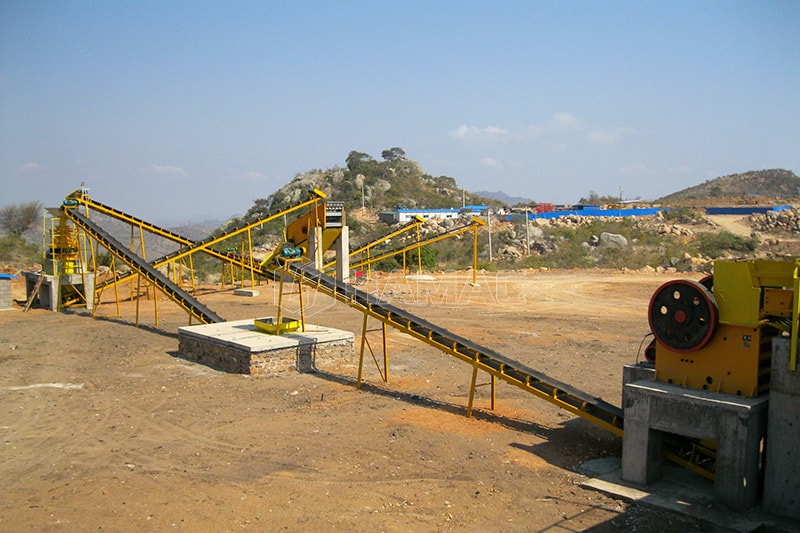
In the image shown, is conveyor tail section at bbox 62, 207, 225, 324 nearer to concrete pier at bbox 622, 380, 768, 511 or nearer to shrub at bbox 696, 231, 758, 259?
concrete pier at bbox 622, 380, 768, 511

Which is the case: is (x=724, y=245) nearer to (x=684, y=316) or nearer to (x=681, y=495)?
(x=684, y=316)

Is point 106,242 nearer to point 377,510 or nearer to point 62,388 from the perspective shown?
point 62,388

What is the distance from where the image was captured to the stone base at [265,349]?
15.8m

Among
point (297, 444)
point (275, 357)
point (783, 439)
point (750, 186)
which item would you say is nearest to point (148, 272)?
point (275, 357)

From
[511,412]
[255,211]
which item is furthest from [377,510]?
[255,211]

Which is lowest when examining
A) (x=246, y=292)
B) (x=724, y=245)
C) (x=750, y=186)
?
(x=246, y=292)

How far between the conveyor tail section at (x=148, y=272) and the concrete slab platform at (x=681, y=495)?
1421 cm

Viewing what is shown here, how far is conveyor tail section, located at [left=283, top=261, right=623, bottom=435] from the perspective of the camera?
1089 cm

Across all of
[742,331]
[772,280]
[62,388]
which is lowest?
[62,388]

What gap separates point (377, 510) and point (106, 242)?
21.0 metres

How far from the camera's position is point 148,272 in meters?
23.7

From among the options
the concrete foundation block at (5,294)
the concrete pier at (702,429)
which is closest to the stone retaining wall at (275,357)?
the concrete pier at (702,429)

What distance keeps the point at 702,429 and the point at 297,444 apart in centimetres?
621

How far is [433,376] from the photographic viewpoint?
634 inches
